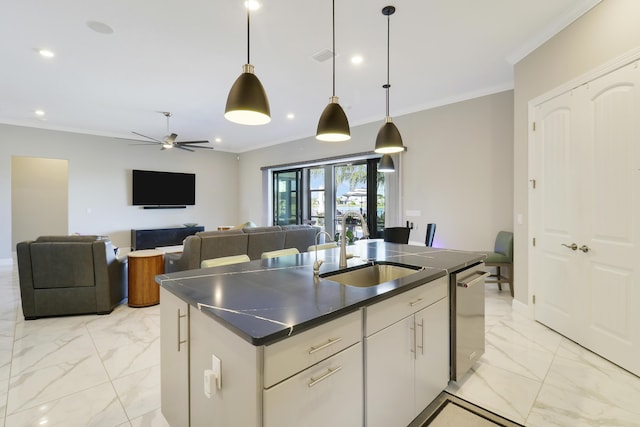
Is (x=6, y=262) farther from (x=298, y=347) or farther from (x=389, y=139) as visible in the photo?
(x=298, y=347)

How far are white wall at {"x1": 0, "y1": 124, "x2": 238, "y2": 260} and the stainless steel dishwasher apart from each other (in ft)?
26.2

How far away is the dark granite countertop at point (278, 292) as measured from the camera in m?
1.11

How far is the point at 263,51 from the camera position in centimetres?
343

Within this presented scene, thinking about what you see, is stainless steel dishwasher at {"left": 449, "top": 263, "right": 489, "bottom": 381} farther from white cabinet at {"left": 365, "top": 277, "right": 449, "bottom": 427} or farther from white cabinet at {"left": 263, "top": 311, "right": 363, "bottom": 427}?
white cabinet at {"left": 263, "top": 311, "right": 363, "bottom": 427}

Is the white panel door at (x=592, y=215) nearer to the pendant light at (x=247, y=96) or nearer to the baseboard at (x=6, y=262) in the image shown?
the pendant light at (x=247, y=96)

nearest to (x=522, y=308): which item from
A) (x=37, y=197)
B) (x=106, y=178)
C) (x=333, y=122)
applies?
(x=333, y=122)

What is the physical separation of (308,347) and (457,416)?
1415 millimetres

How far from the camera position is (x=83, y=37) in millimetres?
3145

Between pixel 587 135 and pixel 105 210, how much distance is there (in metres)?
8.95

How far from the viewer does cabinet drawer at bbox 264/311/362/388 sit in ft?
3.43

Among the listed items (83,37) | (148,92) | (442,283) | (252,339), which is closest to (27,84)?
(148,92)

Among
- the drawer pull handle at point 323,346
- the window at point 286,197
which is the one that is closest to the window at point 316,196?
the window at point 286,197

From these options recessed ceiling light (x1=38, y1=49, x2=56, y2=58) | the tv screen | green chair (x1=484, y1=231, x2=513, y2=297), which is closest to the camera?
recessed ceiling light (x1=38, y1=49, x2=56, y2=58)

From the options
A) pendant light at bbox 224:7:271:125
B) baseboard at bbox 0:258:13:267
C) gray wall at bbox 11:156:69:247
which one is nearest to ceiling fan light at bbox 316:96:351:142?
pendant light at bbox 224:7:271:125
